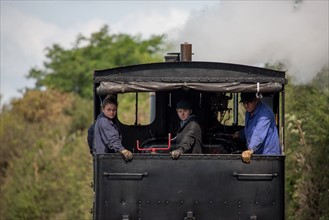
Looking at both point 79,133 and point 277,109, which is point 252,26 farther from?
point 79,133

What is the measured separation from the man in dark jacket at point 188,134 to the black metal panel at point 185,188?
0.23 metres

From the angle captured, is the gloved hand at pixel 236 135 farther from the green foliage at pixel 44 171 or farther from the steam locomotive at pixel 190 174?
the green foliage at pixel 44 171

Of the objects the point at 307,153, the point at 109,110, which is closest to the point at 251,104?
the point at 109,110

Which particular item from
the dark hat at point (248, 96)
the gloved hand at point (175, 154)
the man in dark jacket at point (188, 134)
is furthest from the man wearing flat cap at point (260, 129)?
the gloved hand at point (175, 154)

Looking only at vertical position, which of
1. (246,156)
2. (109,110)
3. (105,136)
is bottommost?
Result: (246,156)

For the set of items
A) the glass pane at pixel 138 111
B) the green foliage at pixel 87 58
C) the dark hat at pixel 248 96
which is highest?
the green foliage at pixel 87 58

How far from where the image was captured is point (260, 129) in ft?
44.9

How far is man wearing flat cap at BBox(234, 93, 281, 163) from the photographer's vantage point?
1363cm

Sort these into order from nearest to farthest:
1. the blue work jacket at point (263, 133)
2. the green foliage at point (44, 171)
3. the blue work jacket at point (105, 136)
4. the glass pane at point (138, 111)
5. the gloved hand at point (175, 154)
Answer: the gloved hand at point (175, 154)
the blue work jacket at point (263, 133)
the blue work jacket at point (105, 136)
the glass pane at point (138, 111)
the green foliage at point (44, 171)

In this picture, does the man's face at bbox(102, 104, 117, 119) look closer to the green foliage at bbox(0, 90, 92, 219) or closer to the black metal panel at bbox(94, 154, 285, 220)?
the black metal panel at bbox(94, 154, 285, 220)

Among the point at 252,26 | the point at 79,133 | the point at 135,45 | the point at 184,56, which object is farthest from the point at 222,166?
the point at 135,45

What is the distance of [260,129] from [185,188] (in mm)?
1163

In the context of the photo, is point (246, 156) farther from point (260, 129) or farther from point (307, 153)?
point (307, 153)

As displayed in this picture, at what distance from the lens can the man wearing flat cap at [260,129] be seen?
13633 mm
